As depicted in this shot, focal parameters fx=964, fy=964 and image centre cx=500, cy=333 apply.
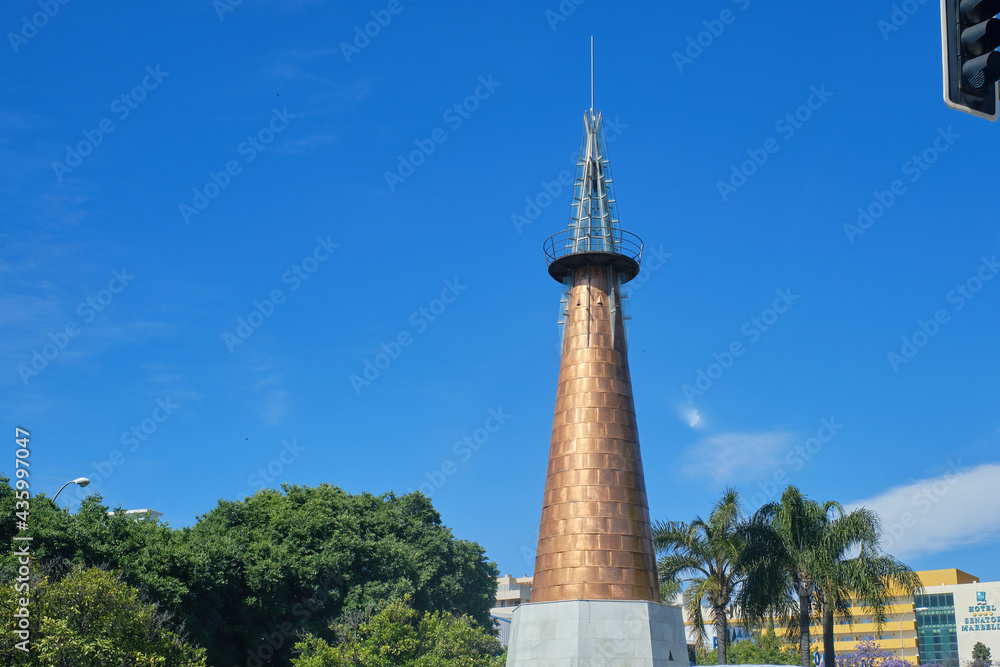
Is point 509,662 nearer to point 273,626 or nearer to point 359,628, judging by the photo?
point 359,628

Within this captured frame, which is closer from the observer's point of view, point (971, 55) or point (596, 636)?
point (971, 55)

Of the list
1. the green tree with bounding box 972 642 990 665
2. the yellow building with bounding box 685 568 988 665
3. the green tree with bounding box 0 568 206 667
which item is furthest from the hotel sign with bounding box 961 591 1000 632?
the green tree with bounding box 0 568 206 667

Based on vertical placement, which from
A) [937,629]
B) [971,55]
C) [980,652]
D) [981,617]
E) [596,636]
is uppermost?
[971,55]

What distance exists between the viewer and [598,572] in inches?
1364

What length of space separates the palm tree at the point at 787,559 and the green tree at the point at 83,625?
2278cm

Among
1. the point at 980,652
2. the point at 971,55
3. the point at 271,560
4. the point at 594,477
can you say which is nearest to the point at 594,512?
the point at 594,477

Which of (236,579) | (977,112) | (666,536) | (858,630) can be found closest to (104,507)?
(236,579)

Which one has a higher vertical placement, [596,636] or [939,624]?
[596,636]

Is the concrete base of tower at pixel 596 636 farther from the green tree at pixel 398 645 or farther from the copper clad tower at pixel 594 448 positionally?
the green tree at pixel 398 645

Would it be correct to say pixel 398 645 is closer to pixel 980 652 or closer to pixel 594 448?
pixel 594 448

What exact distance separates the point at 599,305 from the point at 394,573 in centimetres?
2719

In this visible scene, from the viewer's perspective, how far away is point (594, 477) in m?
36.0

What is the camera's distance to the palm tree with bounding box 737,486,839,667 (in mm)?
38500

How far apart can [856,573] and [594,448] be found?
11538 mm
